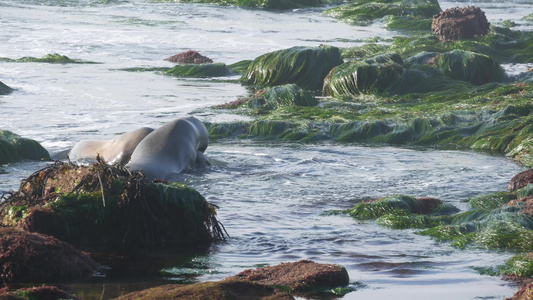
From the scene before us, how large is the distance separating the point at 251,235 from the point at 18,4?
83.5ft

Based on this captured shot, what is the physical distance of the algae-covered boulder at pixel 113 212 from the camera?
5523 millimetres

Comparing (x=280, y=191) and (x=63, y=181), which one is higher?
(x=63, y=181)

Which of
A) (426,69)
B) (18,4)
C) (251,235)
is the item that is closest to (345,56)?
(426,69)

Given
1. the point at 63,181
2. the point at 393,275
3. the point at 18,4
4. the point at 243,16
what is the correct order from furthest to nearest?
1. the point at 18,4
2. the point at 243,16
3. the point at 63,181
4. the point at 393,275

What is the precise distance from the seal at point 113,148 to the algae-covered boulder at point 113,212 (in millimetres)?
2813

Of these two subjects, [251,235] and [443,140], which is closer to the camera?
[251,235]

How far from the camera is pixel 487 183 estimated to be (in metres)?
8.29

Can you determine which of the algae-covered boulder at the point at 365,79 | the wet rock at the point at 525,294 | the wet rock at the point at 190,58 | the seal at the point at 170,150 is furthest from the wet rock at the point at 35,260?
the wet rock at the point at 190,58

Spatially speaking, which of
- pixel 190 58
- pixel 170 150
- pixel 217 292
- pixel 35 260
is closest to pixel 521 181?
pixel 170 150

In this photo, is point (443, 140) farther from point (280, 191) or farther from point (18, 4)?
point (18, 4)

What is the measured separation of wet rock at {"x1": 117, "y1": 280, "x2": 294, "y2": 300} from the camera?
3885 millimetres

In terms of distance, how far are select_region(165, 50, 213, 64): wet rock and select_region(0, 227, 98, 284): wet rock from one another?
13167 mm

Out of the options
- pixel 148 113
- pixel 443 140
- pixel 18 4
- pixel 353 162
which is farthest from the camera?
pixel 18 4

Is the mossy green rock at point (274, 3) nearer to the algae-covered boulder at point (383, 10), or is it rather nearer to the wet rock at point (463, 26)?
the algae-covered boulder at point (383, 10)
